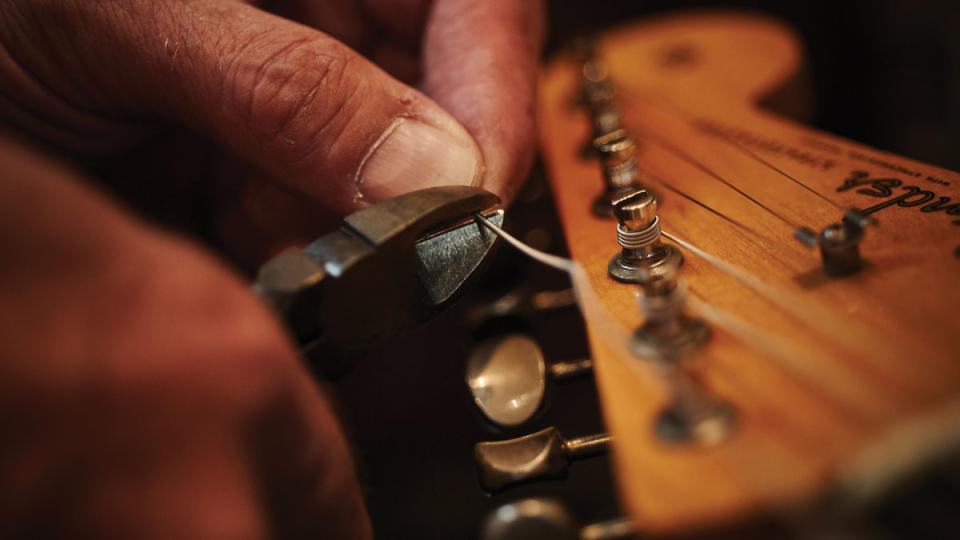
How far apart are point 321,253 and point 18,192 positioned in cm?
25

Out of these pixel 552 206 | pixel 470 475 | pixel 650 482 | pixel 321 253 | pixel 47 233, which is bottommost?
pixel 470 475

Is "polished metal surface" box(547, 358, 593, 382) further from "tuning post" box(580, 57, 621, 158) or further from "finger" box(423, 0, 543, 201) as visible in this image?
"tuning post" box(580, 57, 621, 158)

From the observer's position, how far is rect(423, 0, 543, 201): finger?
873 millimetres

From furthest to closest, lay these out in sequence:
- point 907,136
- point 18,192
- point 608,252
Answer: point 907,136
point 608,252
point 18,192

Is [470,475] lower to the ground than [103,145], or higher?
lower

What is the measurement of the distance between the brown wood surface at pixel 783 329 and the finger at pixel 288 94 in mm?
226

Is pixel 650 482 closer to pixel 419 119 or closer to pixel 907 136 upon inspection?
pixel 419 119

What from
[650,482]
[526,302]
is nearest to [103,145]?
[526,302]

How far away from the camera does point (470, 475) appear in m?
1.22

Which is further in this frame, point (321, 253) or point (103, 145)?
point (103, 145)

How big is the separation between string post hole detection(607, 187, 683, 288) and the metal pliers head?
0.13 metres

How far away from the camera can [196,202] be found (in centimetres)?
120

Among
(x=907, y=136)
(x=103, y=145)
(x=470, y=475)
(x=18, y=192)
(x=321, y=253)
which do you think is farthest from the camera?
(x=907, y=136)

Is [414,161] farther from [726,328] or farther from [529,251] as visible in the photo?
[726,328]
